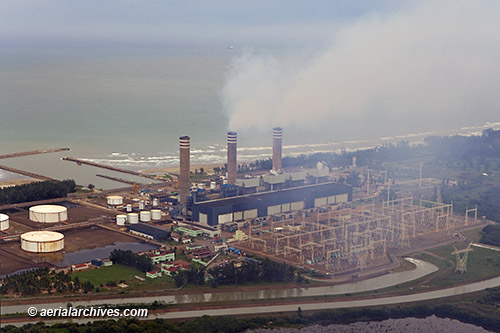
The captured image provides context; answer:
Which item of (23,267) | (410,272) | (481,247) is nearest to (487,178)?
(481,247)

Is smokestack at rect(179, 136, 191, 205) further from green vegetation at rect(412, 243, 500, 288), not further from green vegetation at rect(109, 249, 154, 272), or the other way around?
green vegetation at rect(412, 243, 500, 288)

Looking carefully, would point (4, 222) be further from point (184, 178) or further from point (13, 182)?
point (13, 182)

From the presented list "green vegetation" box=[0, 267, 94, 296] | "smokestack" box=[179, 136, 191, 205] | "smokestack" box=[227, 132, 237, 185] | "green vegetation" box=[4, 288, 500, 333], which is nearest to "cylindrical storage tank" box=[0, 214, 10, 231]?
"green vegetation" box=[0, 267, 94, 296]

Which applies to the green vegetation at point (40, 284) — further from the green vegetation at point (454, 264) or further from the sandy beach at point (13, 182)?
the sandy beach at point (13, 182)

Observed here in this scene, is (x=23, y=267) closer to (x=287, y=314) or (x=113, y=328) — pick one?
(x=113, y=328)

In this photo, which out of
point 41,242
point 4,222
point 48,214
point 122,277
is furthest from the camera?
point 48,214

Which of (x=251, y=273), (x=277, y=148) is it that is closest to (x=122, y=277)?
(x=251, y=273)

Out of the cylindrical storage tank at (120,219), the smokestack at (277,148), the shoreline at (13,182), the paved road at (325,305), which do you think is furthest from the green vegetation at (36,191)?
the paved road at (325,305)
